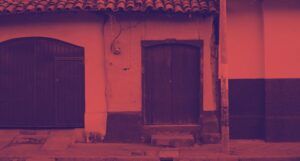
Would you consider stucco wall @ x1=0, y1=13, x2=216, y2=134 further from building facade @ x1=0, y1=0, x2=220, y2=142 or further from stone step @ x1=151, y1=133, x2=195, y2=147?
stone step @ x1=151, y1=133, x2=195, y2=147

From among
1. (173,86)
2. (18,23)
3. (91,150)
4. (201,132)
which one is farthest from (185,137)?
(18,23)

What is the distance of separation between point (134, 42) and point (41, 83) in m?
2.82

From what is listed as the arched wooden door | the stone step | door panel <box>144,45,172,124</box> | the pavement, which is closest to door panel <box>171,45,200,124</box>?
door panel <box>144,45,172,124</box>

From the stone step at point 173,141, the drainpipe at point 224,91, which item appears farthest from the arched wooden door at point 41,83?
the drainpipe at point 224,91

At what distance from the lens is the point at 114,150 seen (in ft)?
40.8

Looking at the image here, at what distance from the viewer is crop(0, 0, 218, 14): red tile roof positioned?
1279cm

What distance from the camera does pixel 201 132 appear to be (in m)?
13.5

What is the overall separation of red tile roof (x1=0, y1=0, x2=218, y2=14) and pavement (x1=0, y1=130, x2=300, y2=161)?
336cm

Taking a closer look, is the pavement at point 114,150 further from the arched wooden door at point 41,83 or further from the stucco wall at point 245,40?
the stucco wall at point 245,40

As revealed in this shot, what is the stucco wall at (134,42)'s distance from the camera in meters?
13.5

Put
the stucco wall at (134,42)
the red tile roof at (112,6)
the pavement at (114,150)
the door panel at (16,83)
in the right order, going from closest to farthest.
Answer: the pavement at (114,150), the red tile roof at (112,6), the stucco wall at (134,42), the door panel at (16,83)

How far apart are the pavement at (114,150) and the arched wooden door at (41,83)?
0.37 meters

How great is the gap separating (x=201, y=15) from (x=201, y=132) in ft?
10.4

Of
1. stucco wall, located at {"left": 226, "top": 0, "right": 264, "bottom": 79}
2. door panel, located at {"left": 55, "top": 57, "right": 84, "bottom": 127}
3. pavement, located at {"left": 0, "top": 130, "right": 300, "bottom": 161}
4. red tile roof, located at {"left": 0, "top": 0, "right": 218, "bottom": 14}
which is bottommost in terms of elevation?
pavement, located at {"left": 0, "top": 130, "right": 300, "bottom": 161}
